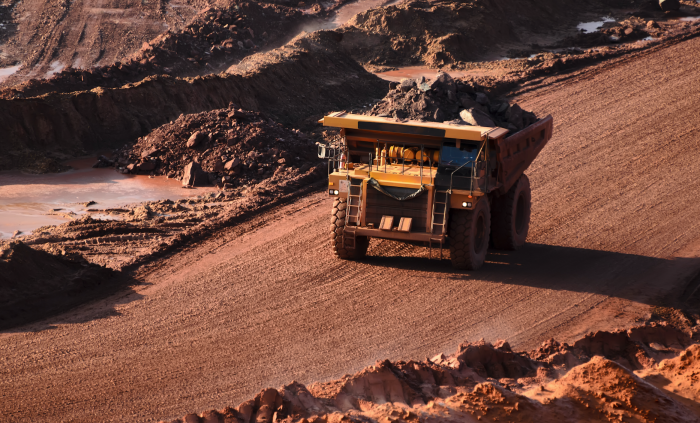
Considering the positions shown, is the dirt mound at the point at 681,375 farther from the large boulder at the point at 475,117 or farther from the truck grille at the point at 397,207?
the large boulder at the point at 475,117

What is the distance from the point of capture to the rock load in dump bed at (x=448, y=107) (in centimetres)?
1179

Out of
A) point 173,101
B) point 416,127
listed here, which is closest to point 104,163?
point 173,101

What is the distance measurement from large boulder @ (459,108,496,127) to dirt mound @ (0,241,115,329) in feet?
20.7

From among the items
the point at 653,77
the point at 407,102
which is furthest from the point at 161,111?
the point at 653,77

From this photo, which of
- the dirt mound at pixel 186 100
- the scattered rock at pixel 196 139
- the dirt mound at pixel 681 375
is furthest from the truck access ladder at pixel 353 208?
the dirt mound at pixel 186 100

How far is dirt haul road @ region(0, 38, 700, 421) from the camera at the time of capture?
26.1 feet

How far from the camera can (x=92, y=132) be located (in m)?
20.6

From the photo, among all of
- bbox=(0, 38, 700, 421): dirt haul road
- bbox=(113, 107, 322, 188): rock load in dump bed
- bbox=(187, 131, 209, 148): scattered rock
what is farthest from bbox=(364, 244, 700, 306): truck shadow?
bbox=(187, 131, 209, 148): scattered rock

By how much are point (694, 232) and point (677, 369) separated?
6125 mm

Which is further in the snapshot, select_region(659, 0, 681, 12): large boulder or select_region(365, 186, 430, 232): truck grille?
select_region(659, 0, 681, 12): large boulder

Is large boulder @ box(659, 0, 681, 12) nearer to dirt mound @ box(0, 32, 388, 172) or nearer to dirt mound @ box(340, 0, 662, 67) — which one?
dirt mound @ box(340, 0, 662, 67)

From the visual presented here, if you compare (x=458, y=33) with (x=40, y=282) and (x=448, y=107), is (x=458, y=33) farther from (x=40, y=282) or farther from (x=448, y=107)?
(x=40, y=282)

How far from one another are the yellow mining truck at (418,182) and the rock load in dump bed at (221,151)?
18.8 ft

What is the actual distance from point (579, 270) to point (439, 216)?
2676mm
